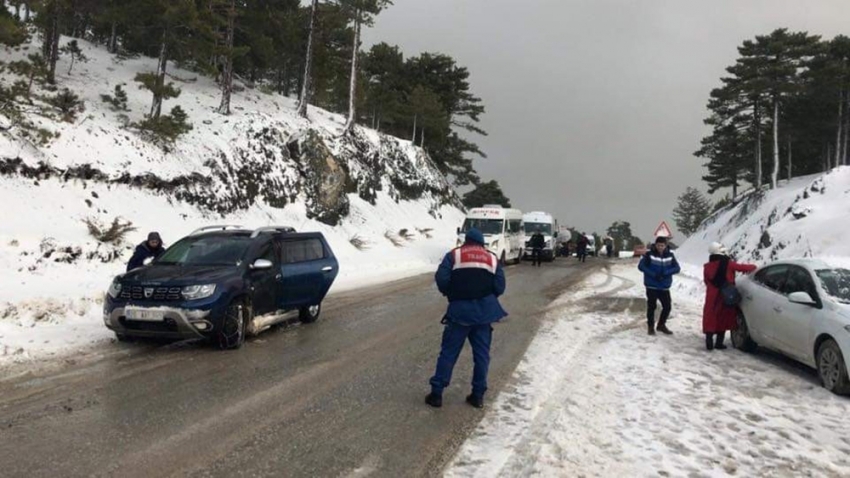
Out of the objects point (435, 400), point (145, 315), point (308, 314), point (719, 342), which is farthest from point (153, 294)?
point (719, 342)

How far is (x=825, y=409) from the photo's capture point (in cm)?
634

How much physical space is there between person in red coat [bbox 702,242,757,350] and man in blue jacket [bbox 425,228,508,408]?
5059mm

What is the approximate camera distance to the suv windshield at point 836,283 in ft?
24.6

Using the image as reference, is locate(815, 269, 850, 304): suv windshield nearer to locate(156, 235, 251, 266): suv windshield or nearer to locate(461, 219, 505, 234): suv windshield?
locate(156, 235, 251, 266): suv windshield

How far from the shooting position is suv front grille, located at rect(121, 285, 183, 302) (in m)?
→ 7.93

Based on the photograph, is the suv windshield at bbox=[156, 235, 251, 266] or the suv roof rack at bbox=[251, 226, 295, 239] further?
the suv roof rack at bbox=[251, 226, 295, 239]

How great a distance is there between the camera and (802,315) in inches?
306

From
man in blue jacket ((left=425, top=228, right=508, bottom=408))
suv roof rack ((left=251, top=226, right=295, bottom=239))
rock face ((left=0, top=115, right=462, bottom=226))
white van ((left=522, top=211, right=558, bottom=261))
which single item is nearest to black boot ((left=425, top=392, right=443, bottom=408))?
man in blue jacket ((left=425, top=228, right=508, bottom=408))

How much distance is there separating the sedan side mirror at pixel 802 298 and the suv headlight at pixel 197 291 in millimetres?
7809

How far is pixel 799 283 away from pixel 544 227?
27062mm

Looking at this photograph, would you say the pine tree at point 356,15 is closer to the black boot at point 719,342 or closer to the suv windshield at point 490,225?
the suv windshield at point 490,225

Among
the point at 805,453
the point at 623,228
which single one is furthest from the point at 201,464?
the point at 623,228

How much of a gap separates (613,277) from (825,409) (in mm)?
17469

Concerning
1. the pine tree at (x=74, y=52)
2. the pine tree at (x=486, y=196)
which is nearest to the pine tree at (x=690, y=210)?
the pine tree at (x=486, y=196)
